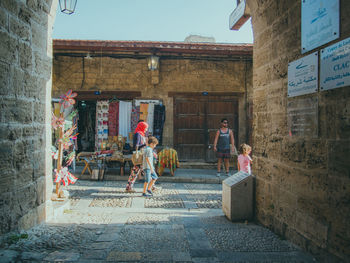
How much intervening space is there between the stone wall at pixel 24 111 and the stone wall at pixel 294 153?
299 centimetres

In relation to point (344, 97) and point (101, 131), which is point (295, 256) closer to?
point (344, 97)

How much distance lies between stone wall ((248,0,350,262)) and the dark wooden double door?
18.9 feet

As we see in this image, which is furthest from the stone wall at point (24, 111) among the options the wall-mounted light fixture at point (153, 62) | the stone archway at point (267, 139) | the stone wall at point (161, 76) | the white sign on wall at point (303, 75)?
the stone wall at point (161, 76)

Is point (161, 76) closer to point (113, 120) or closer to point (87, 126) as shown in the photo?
point (113, 120)

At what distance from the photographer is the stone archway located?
2.64 metres

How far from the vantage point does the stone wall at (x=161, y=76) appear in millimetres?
9891

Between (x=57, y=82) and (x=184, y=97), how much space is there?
4322 millimetres

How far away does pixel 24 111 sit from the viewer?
3.40 metres

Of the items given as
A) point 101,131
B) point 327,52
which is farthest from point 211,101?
point 327,52

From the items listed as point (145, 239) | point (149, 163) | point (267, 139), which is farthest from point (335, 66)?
point (149, 163)

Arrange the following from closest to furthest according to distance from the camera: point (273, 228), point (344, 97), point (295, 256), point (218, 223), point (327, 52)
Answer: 1. point (344, 97)
2. point (327, 52)
3. point (295, 256)
4. point (273, 228)
5. point (218, 223)

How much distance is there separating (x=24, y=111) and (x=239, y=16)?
376 cm

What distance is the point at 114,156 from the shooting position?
8422 millimetres

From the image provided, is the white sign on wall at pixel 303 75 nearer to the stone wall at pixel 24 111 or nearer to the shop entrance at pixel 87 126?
the stone wall at pixel 24 111
